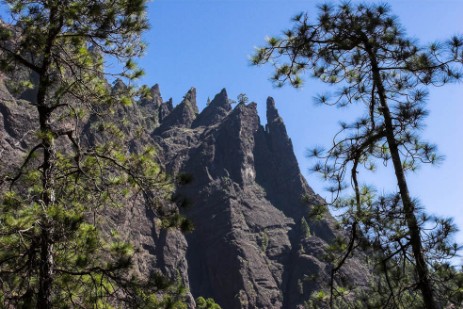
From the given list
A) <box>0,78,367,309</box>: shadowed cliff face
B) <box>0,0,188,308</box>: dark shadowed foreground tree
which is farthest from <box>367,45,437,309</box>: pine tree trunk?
<box>0,78,367,309</box>: shadowed cliff face

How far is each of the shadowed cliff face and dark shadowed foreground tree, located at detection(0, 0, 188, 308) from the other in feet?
223

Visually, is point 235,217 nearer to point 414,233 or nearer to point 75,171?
point 75,171

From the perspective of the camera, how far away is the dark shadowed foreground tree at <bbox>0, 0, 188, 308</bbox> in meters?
6.34

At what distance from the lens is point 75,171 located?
25.1 feet

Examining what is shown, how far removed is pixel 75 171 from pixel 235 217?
9496 cm

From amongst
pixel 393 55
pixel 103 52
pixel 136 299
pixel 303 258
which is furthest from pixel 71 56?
pixel 303 258

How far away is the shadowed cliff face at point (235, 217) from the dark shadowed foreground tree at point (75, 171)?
6801 cm

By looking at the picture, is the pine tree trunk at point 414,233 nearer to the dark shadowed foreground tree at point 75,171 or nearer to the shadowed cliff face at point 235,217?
the dark shadowed foreground tree at point 75,171

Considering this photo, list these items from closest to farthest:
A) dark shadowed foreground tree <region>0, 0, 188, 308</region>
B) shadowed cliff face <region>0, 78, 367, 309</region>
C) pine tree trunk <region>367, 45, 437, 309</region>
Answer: pine tree trunk <region>367, 45, 437, 309</region> → dark shadowed foreground tree <region>0, 0, 188, 308</region> → shadowed cliff face <region>0, 78, 367, 309</region>

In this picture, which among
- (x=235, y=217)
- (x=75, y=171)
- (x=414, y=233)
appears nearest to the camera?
(x=414, y=233)

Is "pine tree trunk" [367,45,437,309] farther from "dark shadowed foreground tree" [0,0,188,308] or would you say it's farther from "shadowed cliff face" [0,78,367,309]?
"shadowed cliff face" [0,78,367,309]

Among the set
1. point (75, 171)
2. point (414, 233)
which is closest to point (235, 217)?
point (75, 171)

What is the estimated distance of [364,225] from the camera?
5.76 meters

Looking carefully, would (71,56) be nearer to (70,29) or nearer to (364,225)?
(70,29)
